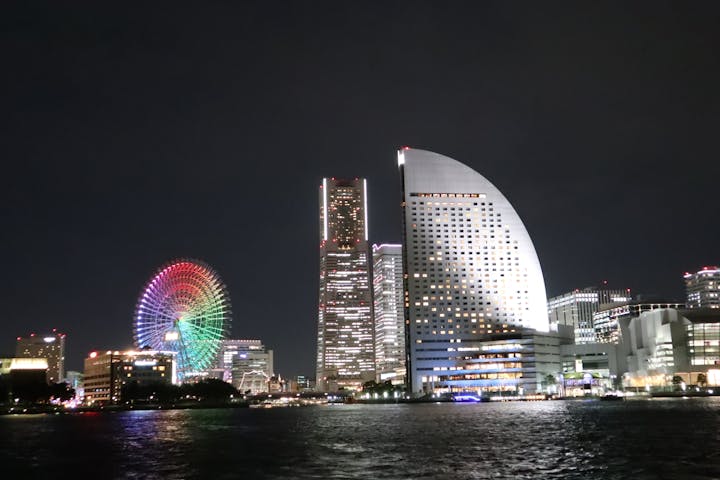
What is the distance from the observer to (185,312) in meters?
153

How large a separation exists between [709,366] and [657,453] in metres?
149

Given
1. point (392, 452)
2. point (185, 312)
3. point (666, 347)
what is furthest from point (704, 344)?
point (392, 452)

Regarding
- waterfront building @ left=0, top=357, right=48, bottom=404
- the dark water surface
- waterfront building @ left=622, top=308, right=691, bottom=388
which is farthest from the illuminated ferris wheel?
waterfront building @ left=622, top=308, right=691, bottom=388

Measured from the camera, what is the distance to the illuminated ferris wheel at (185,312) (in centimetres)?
15262

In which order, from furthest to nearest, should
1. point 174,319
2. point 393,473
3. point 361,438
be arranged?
point 174,319 < point 361,438 < point 393,473

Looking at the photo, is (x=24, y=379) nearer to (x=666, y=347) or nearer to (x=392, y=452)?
(x=666, y=347)

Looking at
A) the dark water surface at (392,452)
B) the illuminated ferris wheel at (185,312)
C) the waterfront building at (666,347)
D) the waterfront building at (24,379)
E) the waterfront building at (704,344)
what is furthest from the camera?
the waterfront building at (666,347)

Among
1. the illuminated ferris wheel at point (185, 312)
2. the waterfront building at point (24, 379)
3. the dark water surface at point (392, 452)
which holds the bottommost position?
the dark water surface at point (392, 452)

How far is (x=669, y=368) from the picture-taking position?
189250 millimetres

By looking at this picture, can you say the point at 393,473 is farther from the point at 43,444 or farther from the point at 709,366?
the point at 709,366

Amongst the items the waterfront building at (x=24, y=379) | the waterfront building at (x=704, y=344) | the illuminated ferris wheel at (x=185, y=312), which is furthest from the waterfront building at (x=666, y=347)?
the waterfront building at (x=24, y=379)

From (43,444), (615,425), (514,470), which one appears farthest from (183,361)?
(514,470)

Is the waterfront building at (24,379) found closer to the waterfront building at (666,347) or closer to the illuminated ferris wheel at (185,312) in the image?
the illuminated ferris wheel at (185,312)

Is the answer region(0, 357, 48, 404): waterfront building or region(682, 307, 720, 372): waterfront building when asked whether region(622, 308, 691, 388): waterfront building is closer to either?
region(682, 307, 720, 372): waterfront building
